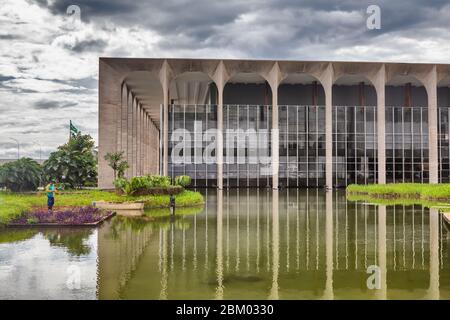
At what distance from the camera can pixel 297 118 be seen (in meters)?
58.5

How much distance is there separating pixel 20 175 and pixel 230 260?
34.6 meters

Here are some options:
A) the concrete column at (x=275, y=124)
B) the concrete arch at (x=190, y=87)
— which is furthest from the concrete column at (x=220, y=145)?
the concrete column at (x=275, y=124)

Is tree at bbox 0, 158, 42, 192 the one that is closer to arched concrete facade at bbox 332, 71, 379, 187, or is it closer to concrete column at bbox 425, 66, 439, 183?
arched concrete facade at bbox 332, 71, 379, 187

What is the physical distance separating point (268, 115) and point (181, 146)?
10.6 m

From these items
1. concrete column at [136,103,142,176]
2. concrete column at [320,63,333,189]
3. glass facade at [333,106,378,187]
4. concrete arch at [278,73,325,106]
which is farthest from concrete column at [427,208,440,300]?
concrete column at [136,103,142,176]

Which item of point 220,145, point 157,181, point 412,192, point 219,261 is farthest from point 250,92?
point 219,261

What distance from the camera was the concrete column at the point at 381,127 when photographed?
54.8 meters

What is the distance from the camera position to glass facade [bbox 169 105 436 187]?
184 feet

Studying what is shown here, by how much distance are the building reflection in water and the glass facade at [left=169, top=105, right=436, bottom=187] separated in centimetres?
3595

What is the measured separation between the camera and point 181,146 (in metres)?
55.8

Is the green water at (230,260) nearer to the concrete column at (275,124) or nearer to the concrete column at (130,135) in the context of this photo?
the concrete column at (275,124)

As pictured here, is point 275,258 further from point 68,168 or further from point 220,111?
point 220,111
